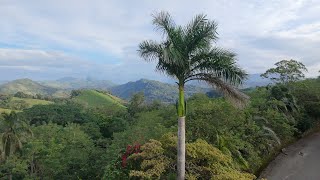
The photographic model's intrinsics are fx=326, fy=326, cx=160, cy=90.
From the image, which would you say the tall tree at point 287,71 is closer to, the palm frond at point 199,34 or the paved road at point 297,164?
the paved road at point 297,164

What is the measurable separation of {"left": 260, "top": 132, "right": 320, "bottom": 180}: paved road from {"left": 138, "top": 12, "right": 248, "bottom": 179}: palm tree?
12.0m

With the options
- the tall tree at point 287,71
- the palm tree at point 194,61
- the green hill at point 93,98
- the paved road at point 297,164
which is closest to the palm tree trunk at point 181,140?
the palm tree at point 194,61

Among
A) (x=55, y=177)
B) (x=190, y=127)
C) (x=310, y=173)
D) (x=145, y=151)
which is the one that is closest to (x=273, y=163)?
(x=310, y=173)

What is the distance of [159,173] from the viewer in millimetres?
11664

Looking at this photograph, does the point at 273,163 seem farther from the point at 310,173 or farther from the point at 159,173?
the point at 159,173

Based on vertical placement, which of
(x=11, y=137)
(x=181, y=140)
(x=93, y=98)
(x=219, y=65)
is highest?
(x=219, y=65)

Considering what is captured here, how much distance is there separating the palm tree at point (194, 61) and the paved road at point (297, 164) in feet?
39.3

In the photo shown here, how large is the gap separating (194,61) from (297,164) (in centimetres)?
1571

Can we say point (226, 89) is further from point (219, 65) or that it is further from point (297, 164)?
point (297, 164)

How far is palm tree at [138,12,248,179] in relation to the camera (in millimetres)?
11523

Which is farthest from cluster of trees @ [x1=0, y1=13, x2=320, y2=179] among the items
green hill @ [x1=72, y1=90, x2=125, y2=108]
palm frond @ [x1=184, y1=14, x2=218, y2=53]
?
green hill @ [x1=72, y1=90, x2=125, y2=108]

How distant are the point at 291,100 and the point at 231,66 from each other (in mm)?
21512

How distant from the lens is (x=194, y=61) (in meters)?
11.8

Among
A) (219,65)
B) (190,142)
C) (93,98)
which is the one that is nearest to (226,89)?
(219,65)
